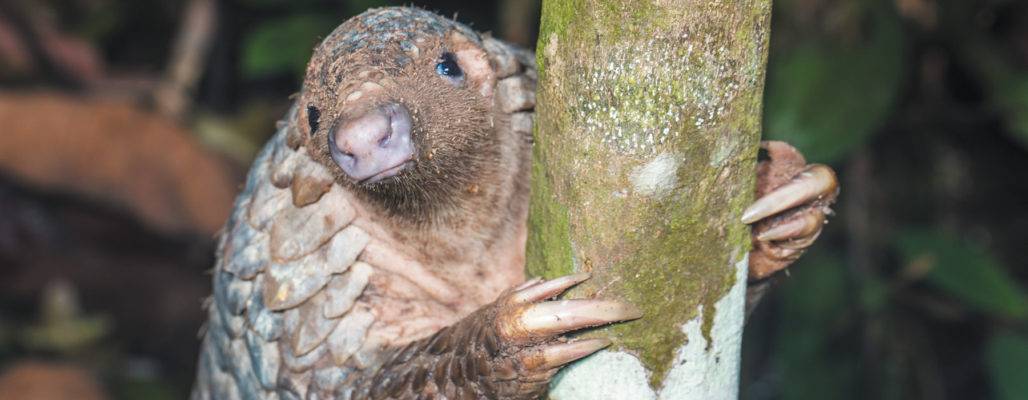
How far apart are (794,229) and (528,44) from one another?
10.1ft

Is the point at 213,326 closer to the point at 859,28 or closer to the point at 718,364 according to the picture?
the point at 718,364

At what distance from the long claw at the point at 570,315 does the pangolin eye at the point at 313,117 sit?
1.97 feet

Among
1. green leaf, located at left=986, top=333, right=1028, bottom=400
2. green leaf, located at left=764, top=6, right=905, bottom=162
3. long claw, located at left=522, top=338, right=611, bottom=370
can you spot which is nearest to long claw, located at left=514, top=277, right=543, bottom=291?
long claw, located at left=522, top=338, right=611, bottom=370

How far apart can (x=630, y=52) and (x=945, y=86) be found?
13.4 ft

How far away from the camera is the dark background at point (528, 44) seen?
4.59 meters

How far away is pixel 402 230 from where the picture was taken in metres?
2.43

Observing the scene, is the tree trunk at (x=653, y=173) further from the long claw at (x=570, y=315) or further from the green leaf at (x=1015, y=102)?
the green leaf at (x=1015, y=102)

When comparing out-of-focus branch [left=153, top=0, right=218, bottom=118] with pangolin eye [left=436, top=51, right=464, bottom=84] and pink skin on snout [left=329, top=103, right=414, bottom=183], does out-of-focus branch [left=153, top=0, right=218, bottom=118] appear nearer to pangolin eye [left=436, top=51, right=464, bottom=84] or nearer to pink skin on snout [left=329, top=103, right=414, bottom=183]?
pangolin eye [left=436, top=51, right=464, bottom=84]

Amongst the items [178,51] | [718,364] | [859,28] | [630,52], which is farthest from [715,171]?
[178,51]

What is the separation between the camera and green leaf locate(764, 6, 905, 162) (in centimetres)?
426

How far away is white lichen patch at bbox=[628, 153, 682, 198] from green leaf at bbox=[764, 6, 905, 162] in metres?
2.58

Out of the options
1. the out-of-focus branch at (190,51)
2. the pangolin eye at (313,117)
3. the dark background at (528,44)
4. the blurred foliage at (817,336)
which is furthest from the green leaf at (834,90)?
the out-of-focus branch at (190,51)

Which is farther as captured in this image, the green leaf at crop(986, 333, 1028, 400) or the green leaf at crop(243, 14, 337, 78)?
the green leaf at crop(243, 14, 337, 78)

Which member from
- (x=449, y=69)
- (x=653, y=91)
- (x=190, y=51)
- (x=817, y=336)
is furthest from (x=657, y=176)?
(x=190, y=51)
